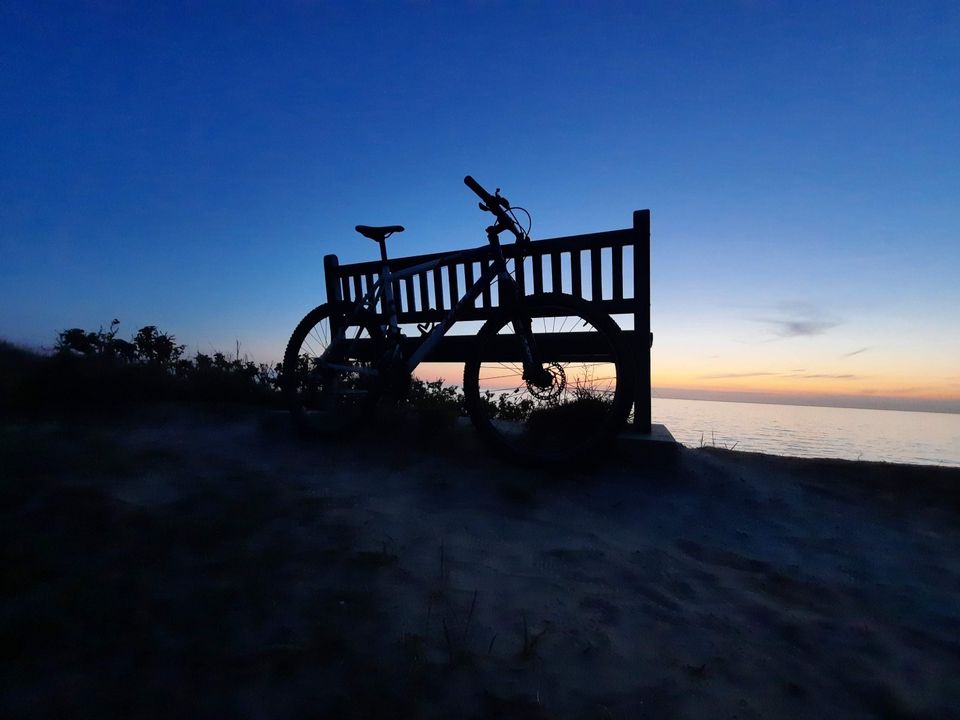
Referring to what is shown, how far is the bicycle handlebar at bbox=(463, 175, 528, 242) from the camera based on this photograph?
12.7 feet

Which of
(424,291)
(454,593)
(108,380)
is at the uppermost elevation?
(424,291)

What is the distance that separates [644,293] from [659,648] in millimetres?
3034

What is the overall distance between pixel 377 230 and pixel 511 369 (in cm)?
178

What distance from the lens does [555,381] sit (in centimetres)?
387

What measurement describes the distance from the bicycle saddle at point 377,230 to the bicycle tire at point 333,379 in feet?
2.33

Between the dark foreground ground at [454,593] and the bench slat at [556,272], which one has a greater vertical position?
the bench slat at [556,272]

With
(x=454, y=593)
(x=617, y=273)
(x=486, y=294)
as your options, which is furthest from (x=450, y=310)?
(x=454, y=593)

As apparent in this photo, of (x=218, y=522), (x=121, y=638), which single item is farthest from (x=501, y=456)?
(x=121, y=638)

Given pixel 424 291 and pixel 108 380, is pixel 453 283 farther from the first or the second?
pixel 108 380

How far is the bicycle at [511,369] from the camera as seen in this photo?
3.63 meters

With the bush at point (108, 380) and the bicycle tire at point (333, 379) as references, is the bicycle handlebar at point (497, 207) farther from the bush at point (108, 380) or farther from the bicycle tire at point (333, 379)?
the bush at point (108, 380)

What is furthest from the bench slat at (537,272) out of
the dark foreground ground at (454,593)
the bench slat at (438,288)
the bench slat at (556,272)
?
the dark foreground ground at (454,593)

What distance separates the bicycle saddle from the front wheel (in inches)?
55.4

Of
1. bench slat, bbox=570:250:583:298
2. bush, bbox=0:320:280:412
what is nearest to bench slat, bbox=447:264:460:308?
bench slat, bbox=570:250:583:298
